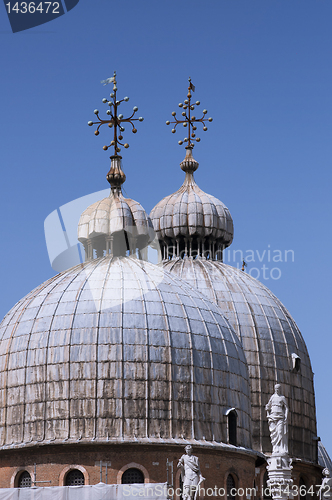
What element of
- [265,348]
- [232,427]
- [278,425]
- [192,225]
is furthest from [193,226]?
[278,425]

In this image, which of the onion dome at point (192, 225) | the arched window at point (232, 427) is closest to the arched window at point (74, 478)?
the arched window at point (232, 427)

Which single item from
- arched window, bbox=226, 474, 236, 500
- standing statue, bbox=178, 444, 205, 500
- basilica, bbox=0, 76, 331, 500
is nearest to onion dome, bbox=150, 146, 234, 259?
basilica, bbox=0, 76, 331, 500

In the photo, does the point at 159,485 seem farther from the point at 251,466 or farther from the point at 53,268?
the point at 53,268

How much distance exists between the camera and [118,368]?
6378cm

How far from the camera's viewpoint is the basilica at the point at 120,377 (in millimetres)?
61906

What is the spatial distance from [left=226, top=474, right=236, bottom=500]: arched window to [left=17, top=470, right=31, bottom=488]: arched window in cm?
1111

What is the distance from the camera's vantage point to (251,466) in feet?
219

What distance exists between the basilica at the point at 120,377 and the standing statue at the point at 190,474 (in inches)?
137

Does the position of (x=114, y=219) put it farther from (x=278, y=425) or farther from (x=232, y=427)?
(x=278, y=425)

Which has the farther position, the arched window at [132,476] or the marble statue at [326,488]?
the marble statue at [326,488]

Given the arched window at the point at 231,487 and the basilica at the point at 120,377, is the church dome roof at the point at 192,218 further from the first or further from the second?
the arched window at the point at 231,487

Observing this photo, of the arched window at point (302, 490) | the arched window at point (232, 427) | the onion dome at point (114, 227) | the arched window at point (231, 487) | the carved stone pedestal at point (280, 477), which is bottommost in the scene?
the carved stone pedestal at point (280, 477)

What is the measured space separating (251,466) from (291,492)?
544 inches

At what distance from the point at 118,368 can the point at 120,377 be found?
21.0 inches
